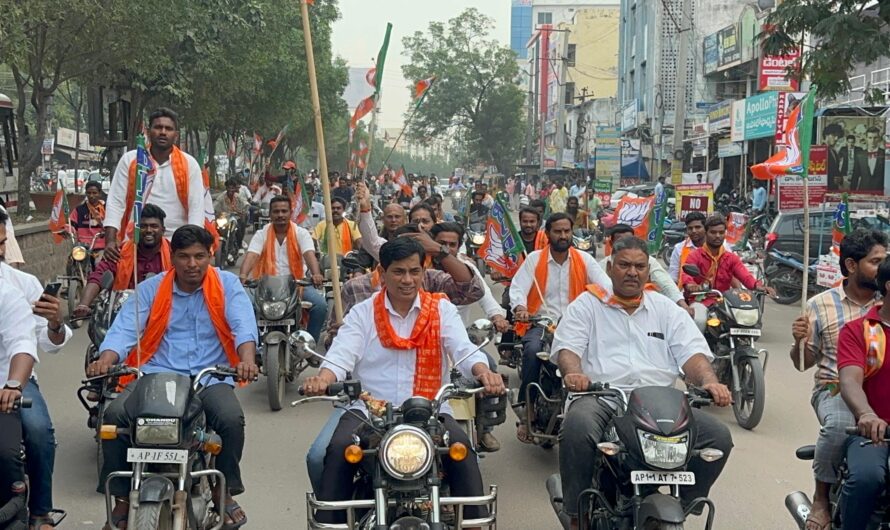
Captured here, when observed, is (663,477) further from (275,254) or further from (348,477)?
(275,254)

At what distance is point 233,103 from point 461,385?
30.5m

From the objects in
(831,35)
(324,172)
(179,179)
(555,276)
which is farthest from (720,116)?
(324,172)

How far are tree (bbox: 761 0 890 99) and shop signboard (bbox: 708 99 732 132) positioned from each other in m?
17.3

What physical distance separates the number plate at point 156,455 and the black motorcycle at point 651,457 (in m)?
1.68

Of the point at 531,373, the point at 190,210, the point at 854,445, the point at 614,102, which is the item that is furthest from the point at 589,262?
the point at 614,102

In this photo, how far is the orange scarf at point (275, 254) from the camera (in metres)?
9.77

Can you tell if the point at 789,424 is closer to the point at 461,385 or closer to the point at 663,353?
the point at 663,353

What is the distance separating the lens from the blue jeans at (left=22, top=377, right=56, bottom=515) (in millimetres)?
4809

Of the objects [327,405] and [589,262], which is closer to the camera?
[589,262]

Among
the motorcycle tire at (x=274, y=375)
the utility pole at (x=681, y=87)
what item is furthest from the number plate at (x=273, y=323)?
the utility pole at (x=681, y=87)

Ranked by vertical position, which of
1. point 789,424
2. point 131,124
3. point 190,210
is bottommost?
point 789,424

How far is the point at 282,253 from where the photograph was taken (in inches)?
385

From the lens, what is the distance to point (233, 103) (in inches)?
1341

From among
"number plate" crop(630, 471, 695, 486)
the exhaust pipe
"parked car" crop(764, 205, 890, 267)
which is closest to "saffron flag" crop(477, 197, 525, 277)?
the exhaust pipe
